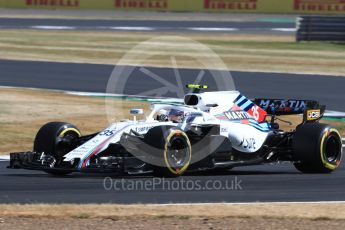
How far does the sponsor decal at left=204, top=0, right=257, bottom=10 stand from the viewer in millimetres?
60531

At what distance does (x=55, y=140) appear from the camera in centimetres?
1367

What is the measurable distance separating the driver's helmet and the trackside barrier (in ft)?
86.1

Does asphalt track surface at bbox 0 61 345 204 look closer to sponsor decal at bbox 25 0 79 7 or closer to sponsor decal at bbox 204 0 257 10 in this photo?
sponsor decal at bbox 204 0 257 10

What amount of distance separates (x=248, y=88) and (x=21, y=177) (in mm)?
13828

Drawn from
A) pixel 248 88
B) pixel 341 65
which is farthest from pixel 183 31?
pixel 248 88

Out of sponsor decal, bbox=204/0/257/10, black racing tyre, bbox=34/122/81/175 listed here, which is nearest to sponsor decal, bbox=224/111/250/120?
black racing tyre, bbox=34/122/81/175

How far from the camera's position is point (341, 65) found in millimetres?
33312

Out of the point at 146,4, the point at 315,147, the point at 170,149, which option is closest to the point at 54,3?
the point at 146,4

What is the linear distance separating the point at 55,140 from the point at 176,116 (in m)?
1.70

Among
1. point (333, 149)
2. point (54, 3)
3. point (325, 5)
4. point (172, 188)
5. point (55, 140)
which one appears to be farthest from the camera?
point (54, 3)

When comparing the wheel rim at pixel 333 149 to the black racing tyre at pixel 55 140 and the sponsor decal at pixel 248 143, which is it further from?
the black racing tyre at pixel 55 140

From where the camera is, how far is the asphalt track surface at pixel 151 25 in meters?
49.4

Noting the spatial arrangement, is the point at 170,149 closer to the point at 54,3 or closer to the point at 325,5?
the point at 325,5

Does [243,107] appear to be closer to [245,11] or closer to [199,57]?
[199,57]
